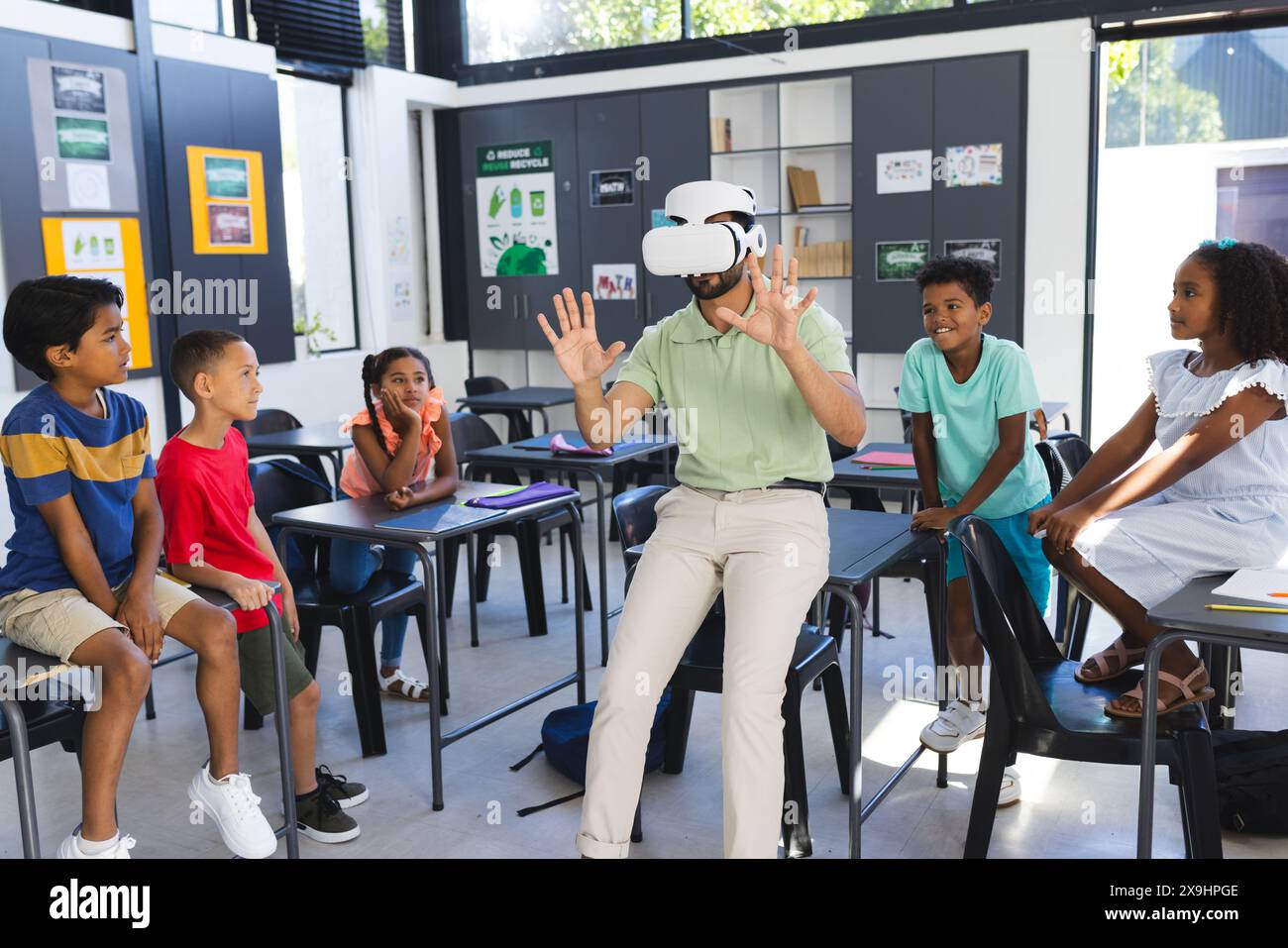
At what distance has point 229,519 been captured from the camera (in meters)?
2.71

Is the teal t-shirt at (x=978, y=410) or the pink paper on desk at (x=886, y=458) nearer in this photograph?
the teal t-shirt at (x=978, y=410)

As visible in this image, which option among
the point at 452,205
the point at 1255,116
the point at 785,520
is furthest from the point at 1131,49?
the point at 785,520

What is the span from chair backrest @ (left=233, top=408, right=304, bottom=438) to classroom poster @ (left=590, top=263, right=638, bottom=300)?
2720 millimetres

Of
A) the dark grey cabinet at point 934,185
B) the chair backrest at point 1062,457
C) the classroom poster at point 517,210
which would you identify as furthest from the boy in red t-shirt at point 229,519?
the classroom poster at point 517,210

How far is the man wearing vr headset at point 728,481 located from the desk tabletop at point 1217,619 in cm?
65

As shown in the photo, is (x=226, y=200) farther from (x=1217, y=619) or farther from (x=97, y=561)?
(x=1217, y=619)

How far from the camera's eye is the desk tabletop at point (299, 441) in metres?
4.66

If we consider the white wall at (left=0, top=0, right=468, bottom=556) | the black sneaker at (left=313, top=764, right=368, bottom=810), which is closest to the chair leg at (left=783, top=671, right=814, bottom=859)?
the black sneaker at (left=313, top=764, right=368, bottom=810)

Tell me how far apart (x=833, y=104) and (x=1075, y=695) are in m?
5.20

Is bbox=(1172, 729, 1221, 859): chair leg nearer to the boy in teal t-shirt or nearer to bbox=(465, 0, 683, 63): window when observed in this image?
the boy in teal t-shirt

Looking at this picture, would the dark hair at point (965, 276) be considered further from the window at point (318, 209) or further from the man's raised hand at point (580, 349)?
the window at point (318, 209)

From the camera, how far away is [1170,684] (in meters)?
2.13

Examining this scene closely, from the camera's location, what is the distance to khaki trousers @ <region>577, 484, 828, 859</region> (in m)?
2.10
